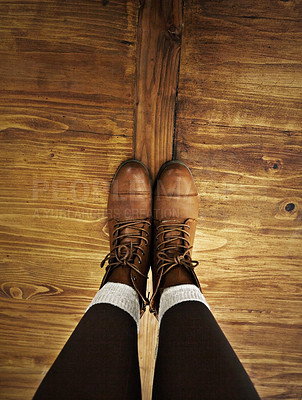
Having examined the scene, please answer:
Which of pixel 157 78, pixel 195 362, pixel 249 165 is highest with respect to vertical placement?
pixel 157 78

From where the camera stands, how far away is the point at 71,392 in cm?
43

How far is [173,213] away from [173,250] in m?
0.11

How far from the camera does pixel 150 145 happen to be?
0.79 m

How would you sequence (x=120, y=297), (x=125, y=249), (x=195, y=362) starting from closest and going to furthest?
(x=195, y=362), (x=120, y=297), (x=125, y=249)

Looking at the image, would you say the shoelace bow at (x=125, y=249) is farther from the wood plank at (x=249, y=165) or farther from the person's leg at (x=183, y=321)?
the wood plank at (x=249, y=165)

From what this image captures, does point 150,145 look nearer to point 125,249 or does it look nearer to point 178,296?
point 125,249

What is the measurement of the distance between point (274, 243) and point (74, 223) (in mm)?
605

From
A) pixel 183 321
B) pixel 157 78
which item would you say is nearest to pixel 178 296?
pixel 183 321

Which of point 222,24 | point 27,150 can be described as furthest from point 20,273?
point 222,24

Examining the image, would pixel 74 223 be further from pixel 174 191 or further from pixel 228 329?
pixel 228 329

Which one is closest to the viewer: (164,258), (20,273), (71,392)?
(71,392)

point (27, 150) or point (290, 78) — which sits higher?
point (290, 78)

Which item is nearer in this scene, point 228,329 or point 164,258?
point 164,258

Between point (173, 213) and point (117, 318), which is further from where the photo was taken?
point (173, 213)
